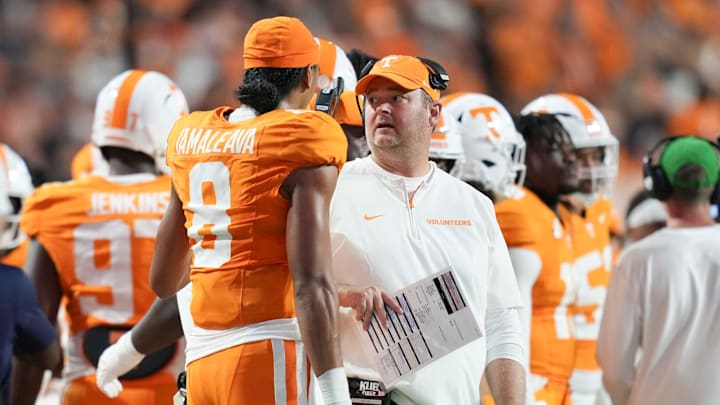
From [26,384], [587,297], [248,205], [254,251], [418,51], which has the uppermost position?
[248,205]

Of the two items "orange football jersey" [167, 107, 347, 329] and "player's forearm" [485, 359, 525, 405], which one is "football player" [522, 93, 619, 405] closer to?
"player's forearm" [485, 359, 525, 405]

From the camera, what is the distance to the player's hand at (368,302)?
3078mm

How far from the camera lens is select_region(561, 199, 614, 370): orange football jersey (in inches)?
219

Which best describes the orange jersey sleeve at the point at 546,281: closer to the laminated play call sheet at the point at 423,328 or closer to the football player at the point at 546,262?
the football player at the point at 546,262

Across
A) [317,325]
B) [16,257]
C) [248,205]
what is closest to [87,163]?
[16,257]

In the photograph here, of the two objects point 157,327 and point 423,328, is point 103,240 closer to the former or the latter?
point 157,327

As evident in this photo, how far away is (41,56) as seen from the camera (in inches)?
364

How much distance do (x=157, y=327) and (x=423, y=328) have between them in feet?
3.08

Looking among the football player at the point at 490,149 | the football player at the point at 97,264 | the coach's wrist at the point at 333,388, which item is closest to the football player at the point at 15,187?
the football player at the point at 97,264

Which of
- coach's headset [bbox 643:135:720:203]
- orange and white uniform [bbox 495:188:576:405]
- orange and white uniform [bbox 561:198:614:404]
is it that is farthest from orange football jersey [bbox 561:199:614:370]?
coach's headset [bbox 643:135:720:203]

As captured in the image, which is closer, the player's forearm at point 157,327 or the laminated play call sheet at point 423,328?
the laminated play call sheet at point 423,328

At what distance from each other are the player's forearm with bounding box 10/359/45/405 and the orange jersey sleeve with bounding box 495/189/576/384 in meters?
2.03

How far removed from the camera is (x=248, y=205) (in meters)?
2.87

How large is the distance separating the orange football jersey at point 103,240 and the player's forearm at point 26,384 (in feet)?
1.06
